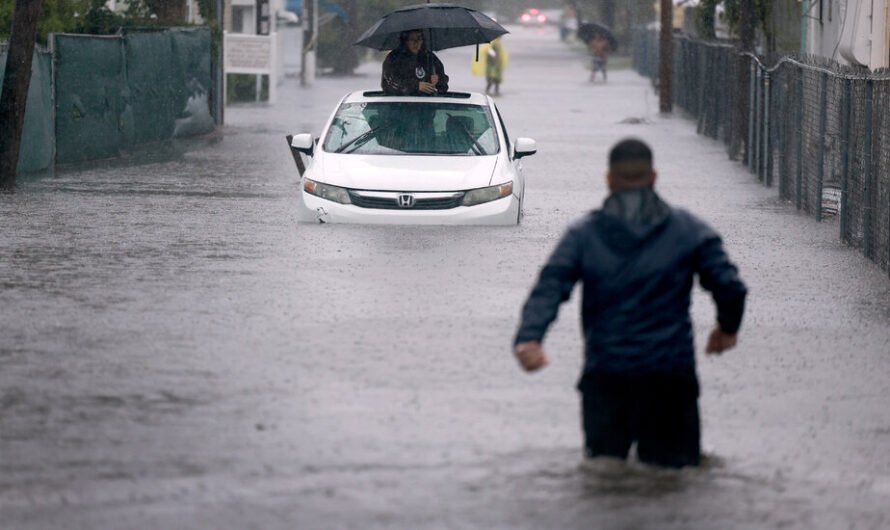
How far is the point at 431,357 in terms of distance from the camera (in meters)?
10.2

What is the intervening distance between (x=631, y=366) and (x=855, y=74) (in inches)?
391

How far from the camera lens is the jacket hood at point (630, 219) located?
21.6 feet

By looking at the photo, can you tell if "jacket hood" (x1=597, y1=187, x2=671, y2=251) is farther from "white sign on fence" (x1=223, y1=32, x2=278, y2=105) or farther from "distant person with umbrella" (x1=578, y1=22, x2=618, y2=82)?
"distant person with umbrella" (x1=578, y1=22, x2=618, y2=82)

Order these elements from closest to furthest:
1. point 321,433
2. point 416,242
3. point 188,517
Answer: point 188,517, point 321,433, point 416,242

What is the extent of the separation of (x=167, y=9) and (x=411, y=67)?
1458 cm

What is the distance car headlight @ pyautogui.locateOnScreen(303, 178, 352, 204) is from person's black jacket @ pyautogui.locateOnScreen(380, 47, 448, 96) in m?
2.92

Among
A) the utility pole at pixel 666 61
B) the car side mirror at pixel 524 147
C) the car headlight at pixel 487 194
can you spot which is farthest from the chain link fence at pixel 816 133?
the utility pole at pixel 666 61

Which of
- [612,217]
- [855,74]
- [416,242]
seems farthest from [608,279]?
[855,74]

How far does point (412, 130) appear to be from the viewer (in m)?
17.2

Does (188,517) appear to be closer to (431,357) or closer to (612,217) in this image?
(612,217)

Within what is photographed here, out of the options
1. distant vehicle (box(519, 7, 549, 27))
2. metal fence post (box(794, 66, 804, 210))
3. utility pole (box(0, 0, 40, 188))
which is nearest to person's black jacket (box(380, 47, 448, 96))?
metal fence post (box(794, 66, 804, 210))

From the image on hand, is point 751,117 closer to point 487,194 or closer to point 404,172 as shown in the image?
point 487,194

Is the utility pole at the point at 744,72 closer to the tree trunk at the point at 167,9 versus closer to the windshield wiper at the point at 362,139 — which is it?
the windshield wiper at the point at 362,139

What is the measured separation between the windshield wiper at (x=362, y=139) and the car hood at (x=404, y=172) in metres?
0.18
